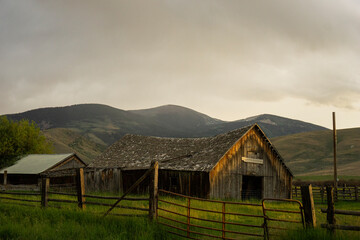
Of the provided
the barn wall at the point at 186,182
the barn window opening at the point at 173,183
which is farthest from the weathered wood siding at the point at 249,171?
the barn window opening at the point at 173,183

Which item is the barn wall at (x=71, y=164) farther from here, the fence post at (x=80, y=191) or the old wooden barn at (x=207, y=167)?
the fence post at (x=80, y=191)

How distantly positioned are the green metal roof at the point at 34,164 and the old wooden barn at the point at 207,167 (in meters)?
9.91

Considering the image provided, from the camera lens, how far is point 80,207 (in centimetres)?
1505

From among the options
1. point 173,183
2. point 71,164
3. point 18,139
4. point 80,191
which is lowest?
point 173,183

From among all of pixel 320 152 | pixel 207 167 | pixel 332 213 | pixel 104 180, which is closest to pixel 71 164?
pixel 104 180

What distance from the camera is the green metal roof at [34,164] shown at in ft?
141

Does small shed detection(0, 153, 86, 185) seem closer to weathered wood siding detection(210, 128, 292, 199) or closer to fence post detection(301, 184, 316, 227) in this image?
weathered wood siding detection(210, 128, 292, 199)

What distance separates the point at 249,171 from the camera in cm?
2923

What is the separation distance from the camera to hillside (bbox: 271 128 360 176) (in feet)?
319

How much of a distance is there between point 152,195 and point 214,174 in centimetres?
1476

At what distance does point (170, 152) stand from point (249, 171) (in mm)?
8223

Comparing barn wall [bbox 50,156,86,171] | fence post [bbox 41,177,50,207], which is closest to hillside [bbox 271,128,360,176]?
barn wall [bbox 50,156,86,171]

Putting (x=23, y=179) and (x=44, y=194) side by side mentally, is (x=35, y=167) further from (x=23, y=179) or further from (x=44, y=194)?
(x=44, y=194)

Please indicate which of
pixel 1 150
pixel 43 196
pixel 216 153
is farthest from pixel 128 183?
pixel 1 150
